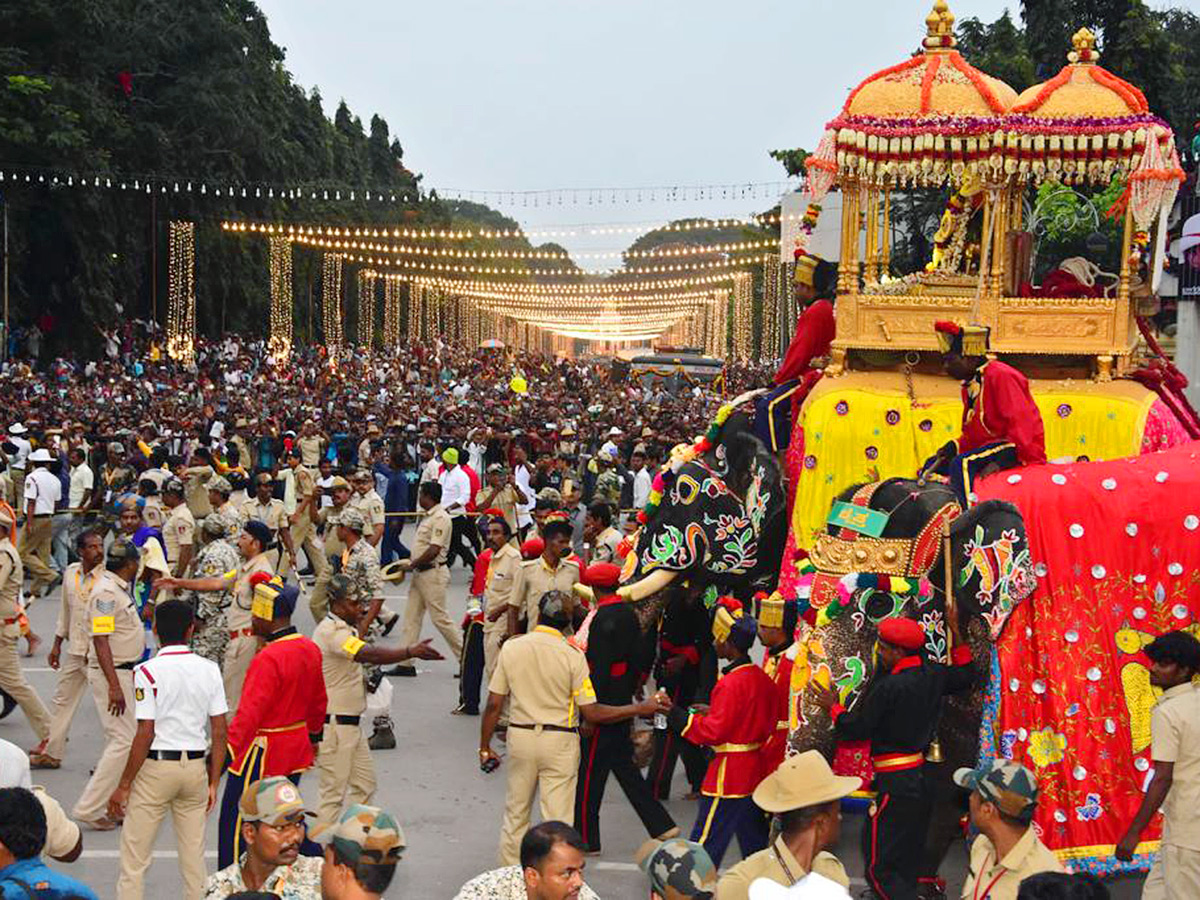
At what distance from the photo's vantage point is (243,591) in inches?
435

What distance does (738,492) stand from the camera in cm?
1028

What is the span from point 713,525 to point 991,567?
231cm

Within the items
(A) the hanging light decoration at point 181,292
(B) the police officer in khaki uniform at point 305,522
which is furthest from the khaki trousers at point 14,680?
(A) the hanging light decoration at point 181,292

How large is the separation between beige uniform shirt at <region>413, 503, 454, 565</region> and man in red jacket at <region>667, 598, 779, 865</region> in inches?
210

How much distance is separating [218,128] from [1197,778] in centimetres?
4643

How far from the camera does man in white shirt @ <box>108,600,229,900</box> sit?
770cm

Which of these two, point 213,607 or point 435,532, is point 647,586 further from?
point 435,532

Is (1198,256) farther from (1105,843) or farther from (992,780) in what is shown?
(992,780)

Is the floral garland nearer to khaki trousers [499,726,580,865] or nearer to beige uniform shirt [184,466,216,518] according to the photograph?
khaki trousers [499,726,580,865]

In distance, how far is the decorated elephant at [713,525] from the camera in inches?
398

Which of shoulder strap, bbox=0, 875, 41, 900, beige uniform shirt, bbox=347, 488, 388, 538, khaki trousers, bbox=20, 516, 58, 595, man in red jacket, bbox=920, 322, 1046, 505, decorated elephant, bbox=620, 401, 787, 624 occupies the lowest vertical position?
khaki trousers, bbox=20, 516, 58, 595

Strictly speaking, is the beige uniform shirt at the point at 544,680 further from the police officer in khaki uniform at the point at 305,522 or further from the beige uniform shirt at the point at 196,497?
the beige uniform shirt at the point at 196,497

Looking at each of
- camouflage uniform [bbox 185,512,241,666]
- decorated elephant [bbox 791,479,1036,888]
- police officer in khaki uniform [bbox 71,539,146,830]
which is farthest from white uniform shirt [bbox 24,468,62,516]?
decorated elephant [bbox 791,479,1036,888]

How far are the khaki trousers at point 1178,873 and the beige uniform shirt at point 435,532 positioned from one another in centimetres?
728
